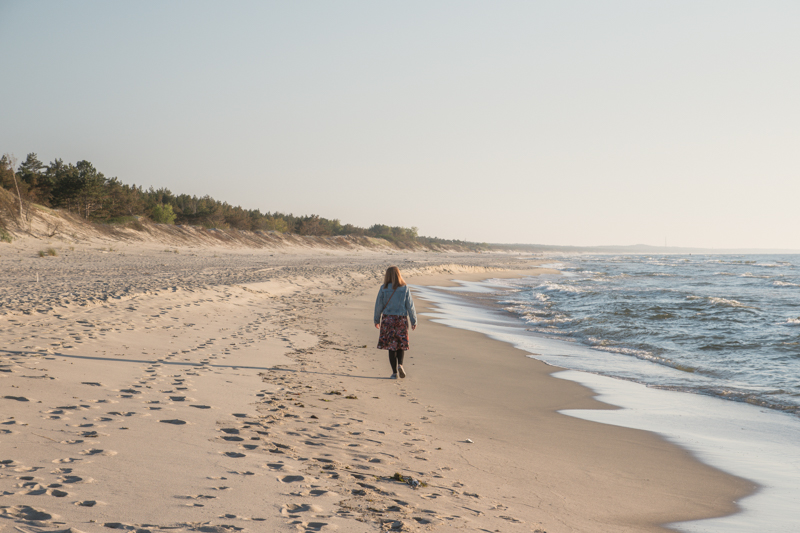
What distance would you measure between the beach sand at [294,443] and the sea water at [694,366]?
1.24 ft

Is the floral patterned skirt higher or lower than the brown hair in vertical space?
lower

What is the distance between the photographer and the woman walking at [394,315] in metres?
7.64

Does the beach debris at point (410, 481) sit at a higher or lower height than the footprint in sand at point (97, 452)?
lower

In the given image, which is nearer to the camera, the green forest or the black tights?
the black tights

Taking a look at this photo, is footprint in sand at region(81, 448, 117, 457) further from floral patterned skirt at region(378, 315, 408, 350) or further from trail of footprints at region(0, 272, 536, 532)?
floral patterned skirt at region(378, 315, 408, 350)

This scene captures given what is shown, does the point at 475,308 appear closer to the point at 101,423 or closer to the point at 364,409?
the point at 364,409

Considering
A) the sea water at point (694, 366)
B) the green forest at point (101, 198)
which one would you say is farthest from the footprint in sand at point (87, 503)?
the green forest at point (101, 198)

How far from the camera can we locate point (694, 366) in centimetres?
991

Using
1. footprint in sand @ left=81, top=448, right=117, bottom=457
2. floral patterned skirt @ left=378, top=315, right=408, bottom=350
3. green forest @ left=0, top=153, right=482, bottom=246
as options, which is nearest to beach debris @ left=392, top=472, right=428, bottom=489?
footprint in sand @ left=81, top=448, right=117, bottom=457

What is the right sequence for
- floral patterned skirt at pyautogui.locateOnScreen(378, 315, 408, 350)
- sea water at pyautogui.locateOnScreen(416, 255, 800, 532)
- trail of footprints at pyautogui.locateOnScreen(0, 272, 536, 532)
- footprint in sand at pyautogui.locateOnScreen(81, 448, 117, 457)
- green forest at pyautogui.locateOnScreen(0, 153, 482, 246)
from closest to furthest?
trail of footprints at pyautogui.locateOnScreen(0, 272, 536, 532) < footprint in sand at pyautogui.locateOnScreen(81, 448, 117, 457) < sea water at pyautogui.locateOnScreen(416, 255, 800, 532) < floral patterned skirt at pyautogui.locateOnScreen(378, 315, 408, 350) < green forest at pyautogui.locateOnScreen(0, 153, 482, 246)

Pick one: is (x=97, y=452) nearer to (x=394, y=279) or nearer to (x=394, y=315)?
(x=394, y=315)

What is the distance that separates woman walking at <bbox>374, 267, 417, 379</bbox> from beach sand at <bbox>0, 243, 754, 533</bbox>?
43 centimetres

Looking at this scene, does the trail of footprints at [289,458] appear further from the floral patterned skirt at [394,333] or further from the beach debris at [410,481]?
the floral patterned skirt at [394,333]

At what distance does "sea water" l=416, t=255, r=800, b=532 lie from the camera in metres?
4.95
